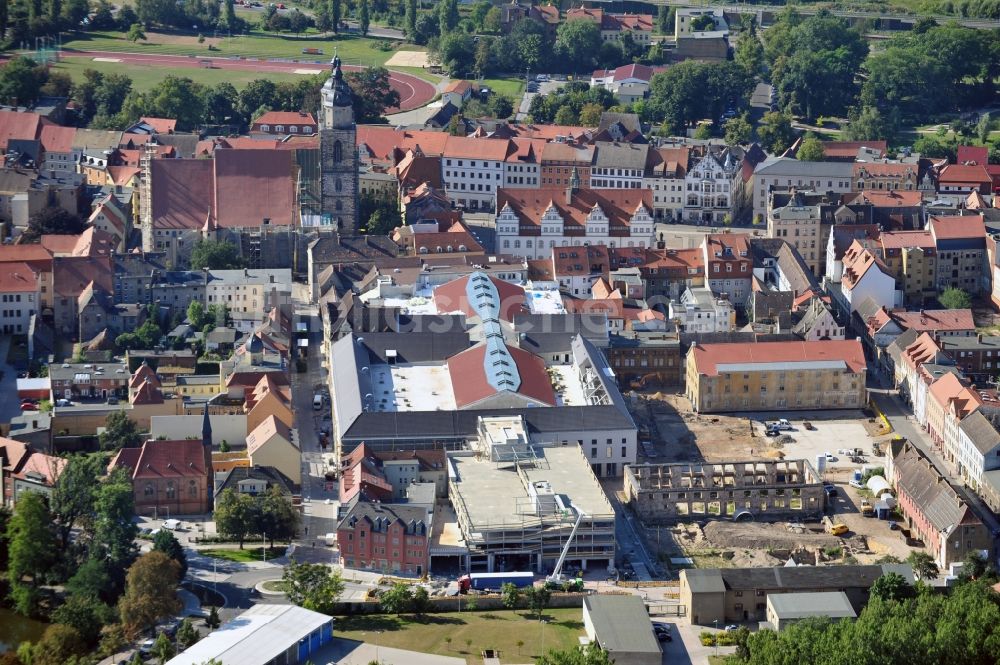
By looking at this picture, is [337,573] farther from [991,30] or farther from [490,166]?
[991,30]

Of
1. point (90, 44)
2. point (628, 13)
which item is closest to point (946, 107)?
point (628, 13)

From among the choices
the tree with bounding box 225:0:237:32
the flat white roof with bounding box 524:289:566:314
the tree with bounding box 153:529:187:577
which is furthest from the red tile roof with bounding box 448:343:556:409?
the tree with bounding box 225:0:237:32

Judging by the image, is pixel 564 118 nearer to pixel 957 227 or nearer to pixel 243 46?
pixel 957 227

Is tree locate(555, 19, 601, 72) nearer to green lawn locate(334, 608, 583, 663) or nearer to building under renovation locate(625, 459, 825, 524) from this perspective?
building under renovation locate(625, 459, 825, 524)

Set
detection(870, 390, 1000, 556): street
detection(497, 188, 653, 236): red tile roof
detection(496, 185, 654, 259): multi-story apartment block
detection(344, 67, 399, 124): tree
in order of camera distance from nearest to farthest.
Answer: detection(870, 390, 1000, 556): street
detection(496, 185, 654, 259): multi-story apartment block
detection(497, 188, 653, 236): red tile roof
detection(344, 67, 399, 124): tree

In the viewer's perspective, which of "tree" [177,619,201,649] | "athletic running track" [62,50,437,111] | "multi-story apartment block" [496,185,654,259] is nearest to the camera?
"tree" [177,619,201,649]

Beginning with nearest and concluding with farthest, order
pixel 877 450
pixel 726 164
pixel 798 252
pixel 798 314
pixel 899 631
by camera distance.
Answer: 1. pixel 899 631
2. pixel 877 450
3. pixel 798 314
4. pixel 798 252
5. pixel 726 164
